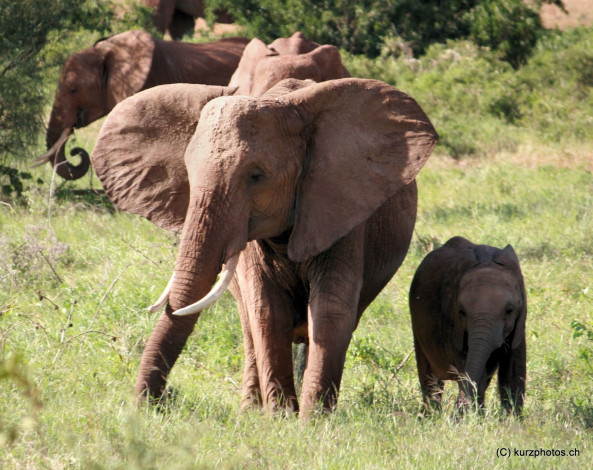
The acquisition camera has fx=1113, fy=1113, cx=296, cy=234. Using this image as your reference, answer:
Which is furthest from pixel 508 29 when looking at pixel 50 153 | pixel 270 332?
pixel 270 332

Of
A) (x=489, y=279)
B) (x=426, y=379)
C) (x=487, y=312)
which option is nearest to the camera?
(x=487, y=312)

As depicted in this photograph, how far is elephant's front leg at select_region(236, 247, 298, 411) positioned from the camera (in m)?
4.93

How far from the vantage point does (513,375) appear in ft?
17.6

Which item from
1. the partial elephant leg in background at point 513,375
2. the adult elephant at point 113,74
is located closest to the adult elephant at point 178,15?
the adult elephant at point 113,74

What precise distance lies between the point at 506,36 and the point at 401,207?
10214 millimetres

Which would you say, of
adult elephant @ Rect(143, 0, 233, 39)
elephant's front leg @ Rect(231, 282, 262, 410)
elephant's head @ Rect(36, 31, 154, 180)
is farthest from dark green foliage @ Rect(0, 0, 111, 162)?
adult elephant @ Rect(143, 0, 233, 39)

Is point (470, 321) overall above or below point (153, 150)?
below

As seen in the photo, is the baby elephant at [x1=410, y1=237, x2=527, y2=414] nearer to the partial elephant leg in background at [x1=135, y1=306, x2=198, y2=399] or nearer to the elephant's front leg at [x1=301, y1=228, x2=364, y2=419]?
the elephant's front leg at [x1=301, y1=228, x2=364, y2=419]

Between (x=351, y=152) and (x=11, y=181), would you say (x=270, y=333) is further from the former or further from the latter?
(x=11, y=181)

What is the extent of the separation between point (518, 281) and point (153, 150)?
6.07 feet

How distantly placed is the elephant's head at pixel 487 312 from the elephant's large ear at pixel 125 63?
6284 mm

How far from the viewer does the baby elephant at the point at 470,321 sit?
509 centimetres

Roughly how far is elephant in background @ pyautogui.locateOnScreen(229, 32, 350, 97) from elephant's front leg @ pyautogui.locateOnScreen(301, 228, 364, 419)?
6.56 ft

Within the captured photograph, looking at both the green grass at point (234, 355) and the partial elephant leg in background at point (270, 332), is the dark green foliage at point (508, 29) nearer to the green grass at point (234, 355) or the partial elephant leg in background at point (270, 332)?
the green grass at point (234, 355)
